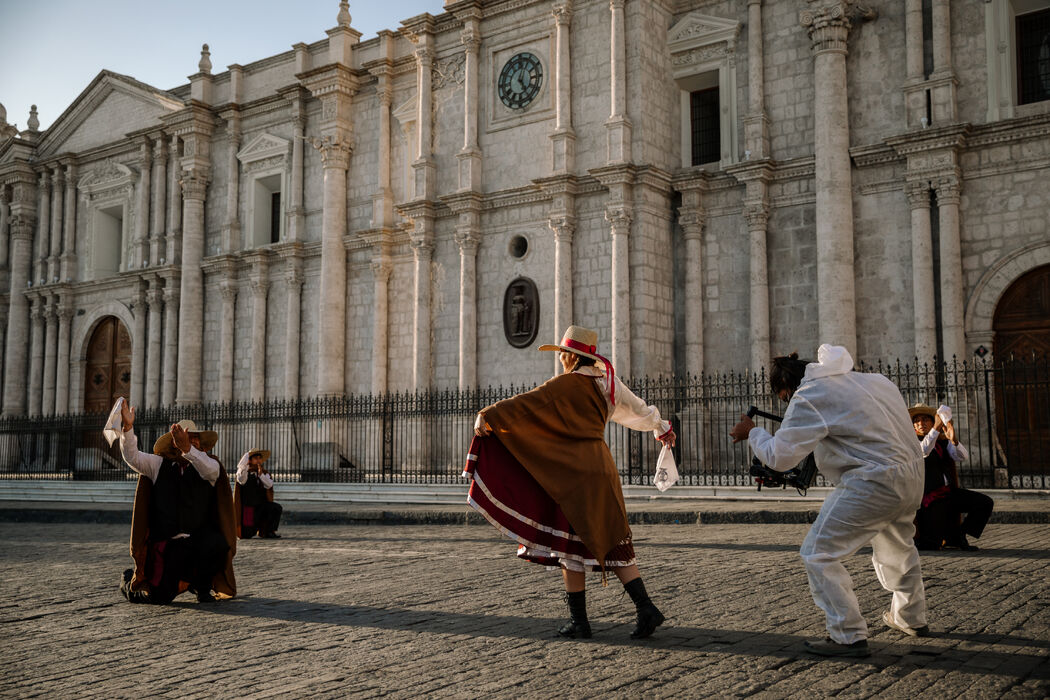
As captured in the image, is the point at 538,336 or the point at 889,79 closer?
the point at 889,79

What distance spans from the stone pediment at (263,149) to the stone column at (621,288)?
1113 centimetres

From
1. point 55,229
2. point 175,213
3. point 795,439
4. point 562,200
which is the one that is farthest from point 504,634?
point 55,229

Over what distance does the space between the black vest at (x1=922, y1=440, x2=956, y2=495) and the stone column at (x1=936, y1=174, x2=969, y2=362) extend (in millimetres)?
7836

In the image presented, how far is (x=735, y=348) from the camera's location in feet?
61.7

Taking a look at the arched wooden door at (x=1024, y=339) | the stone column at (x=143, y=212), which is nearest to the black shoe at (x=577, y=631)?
the arched wooden door at (x=1024, y=339)

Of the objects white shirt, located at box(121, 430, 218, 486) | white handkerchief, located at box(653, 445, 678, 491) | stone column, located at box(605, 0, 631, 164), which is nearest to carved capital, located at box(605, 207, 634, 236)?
stone column, located at box(605, 0, 631, 164)

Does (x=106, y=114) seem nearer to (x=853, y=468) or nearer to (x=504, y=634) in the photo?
(x=504, y=634)

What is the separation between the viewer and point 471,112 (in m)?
21.7

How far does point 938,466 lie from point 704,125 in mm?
13001

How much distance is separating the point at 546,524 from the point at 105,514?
12217 mm

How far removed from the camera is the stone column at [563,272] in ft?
64.5

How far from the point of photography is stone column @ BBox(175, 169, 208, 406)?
27.0 m

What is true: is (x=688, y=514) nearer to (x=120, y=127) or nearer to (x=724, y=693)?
(x=724, y=693)

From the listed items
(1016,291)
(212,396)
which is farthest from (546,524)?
(212,396)
